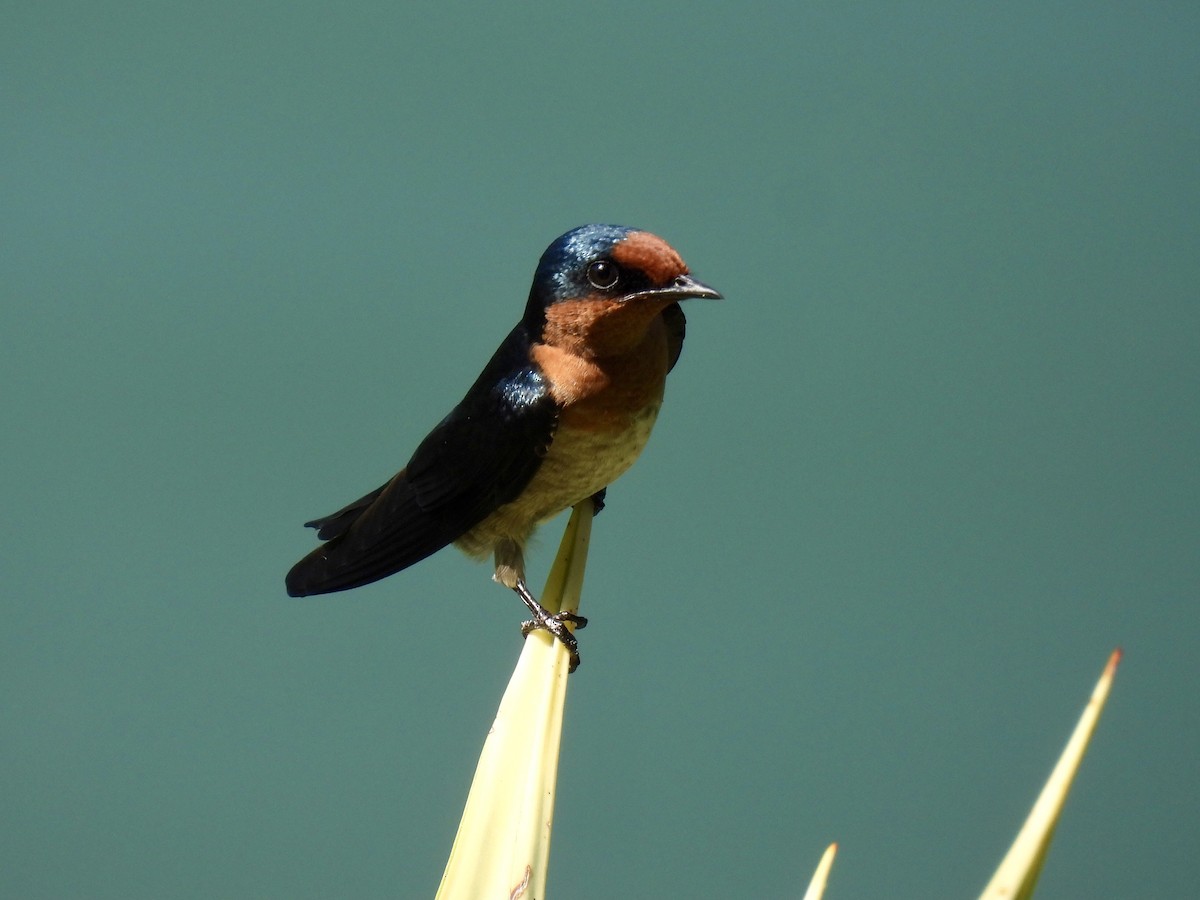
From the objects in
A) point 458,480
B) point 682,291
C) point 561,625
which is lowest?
point 561,625

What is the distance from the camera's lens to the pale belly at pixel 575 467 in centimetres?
100

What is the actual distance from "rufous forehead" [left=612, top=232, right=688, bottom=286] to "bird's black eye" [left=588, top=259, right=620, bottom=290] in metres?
0.01

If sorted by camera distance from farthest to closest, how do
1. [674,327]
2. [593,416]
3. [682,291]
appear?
[674,327] < [593,416] < [682,291]

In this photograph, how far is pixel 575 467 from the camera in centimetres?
101

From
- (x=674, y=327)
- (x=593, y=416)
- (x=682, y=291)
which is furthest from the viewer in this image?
(x=674, y=327)

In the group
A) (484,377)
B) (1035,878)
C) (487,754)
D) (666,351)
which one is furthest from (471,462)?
(1035,878)

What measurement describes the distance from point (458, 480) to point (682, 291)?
0.86 feet

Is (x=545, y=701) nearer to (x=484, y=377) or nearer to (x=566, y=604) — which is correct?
(x=566, y=604)

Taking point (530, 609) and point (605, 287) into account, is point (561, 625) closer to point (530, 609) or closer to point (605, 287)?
point (530, 609)

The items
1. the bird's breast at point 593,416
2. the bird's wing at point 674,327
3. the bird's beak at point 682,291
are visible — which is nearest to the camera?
the bird's beak at point 682,291

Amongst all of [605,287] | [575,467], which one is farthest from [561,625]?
[605,287]

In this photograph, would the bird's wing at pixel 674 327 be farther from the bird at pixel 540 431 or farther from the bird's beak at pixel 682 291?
the bird's beak at pixel 682 291

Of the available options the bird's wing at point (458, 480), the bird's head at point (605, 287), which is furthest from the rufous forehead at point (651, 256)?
the bird's wing at point (458, 480)

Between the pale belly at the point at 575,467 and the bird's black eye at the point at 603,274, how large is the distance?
A: 0.13 metres
